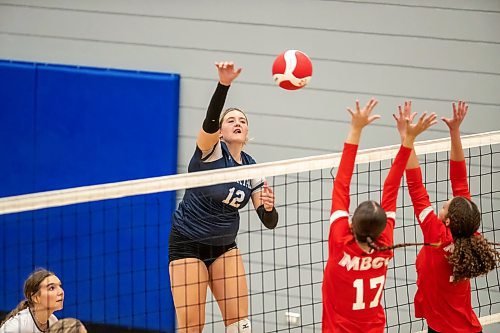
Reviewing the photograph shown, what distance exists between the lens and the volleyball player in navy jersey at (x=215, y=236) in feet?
21.5

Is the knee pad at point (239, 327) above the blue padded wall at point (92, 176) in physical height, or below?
below

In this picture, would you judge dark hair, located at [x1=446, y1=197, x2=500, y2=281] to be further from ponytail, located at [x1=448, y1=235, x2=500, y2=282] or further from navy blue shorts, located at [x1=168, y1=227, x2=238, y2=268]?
navy blue shorts, located at [x1=168, y1=227, x2=238, y2=268]

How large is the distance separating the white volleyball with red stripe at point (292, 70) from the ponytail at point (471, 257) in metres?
1.57

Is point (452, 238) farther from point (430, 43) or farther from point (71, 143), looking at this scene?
point (71, 143)

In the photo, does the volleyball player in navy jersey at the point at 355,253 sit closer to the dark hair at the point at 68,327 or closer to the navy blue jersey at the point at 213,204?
the navy blue jersey at the point at 213,204

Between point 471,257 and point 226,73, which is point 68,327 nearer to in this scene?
point 226,73

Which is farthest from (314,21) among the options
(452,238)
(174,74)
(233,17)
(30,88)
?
(452,238)

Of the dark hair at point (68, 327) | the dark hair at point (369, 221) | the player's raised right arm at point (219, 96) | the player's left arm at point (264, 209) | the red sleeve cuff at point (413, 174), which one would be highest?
the player's raised right arm at point (219, 96)

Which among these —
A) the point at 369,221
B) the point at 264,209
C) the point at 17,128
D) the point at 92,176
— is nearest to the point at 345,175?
the point at 369,221

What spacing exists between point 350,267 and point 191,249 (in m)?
1.49

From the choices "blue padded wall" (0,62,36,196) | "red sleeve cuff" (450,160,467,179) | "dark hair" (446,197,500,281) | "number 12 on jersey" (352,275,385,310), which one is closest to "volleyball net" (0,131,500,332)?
"blue padded wall" (0,62,36,196)

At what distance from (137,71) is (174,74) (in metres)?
0.34

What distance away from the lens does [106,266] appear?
30.3ft

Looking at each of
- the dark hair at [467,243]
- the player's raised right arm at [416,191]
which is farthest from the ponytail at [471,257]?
the player's raised right arm at [416,191]
